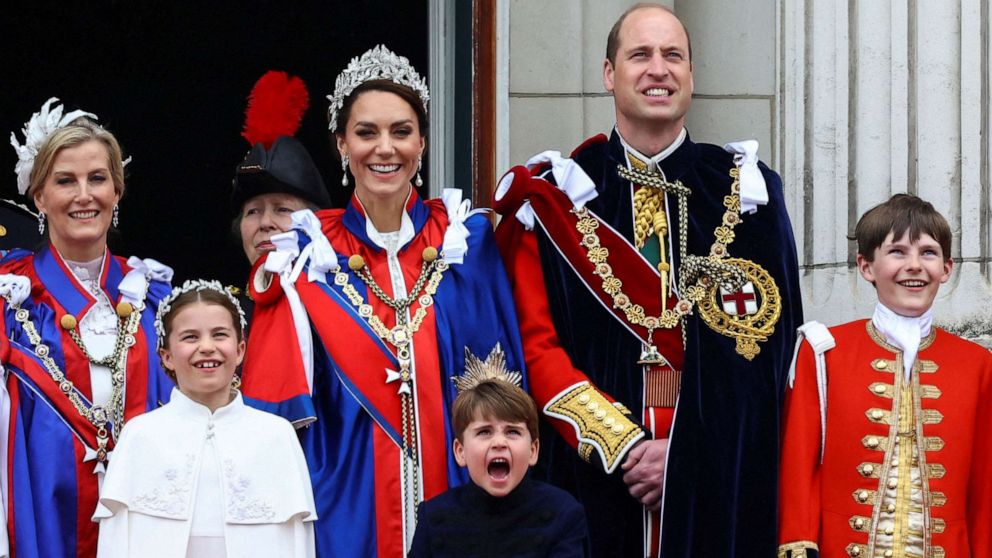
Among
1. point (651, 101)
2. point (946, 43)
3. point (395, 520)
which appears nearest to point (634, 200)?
point (651, 101)

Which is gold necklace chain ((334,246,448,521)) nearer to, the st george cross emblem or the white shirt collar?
the white shirt collar

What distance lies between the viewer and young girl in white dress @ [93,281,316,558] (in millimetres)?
4383

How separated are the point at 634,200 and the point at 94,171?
1488 mm

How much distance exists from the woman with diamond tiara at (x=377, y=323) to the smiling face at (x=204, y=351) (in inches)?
6.8

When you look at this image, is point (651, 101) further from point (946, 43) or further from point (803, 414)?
point (946, 43)

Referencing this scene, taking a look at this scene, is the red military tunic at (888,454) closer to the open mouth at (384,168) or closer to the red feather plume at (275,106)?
the open mouth at (384,168)

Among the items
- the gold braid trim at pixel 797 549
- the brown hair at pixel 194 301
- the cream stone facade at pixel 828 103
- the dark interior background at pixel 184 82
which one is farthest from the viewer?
the dark interior background at pixel 184 82

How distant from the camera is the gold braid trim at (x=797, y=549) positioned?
14.7 feet

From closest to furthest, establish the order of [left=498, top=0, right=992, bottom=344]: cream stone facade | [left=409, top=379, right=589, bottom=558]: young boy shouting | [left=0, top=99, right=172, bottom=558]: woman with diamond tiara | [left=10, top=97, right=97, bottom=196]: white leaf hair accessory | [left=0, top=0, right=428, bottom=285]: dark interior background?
1. [left=409, top=379, right=589, bottom=558]: young boy shouting
2. [left=0, top=99, right=172, bottom=558]: woman with diamond tiara
3. [left=10, top=97, right=97, bottom=196]: white leaf hair accessory
4. [left=498, top=0, right=992, bottom=344]: cream stone facade
5. [left=0, top=0, right=428, bottom=285]: dark interior background

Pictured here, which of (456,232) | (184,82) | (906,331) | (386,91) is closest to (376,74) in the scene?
(386,91)

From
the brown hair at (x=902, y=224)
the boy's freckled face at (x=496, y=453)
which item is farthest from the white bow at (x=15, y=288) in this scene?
the brown hair at (x=902, y=224)

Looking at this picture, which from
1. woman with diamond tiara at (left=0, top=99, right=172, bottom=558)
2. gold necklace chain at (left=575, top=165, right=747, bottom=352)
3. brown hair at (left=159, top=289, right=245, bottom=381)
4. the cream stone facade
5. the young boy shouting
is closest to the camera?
the young boy shouting

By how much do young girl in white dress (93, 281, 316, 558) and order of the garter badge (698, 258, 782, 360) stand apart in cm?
115

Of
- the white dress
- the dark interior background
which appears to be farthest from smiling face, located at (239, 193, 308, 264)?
the dark interior background
